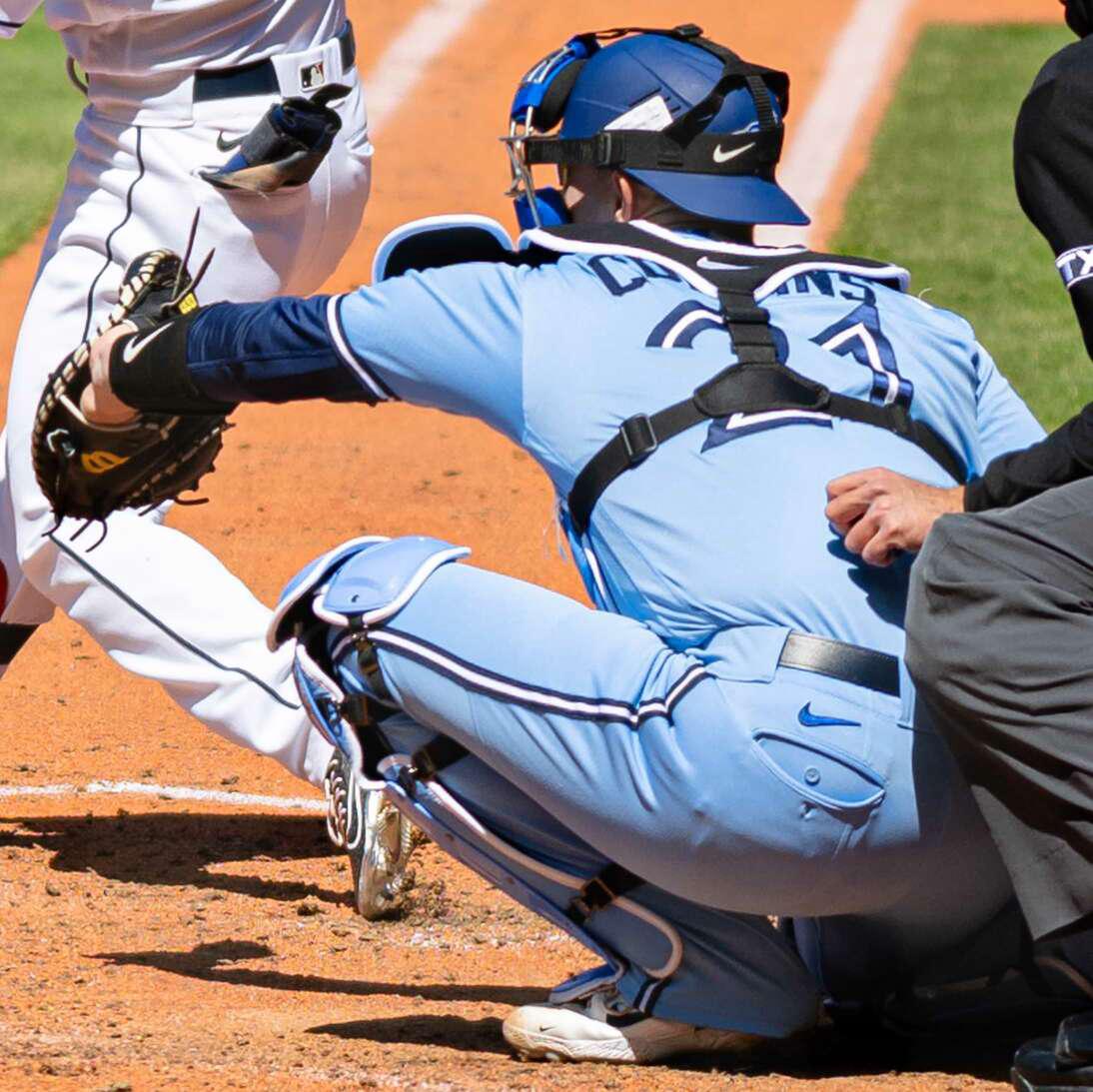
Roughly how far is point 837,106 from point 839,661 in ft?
29.9

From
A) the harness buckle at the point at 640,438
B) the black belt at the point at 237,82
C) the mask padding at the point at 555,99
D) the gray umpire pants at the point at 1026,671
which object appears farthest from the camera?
the black belt at the point at 237,82

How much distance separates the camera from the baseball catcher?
2.79 meters

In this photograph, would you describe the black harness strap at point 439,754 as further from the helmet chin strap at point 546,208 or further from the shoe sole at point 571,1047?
the helmet chin strap at point 546,208

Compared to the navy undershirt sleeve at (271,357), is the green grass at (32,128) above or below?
below

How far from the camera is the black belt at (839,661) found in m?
2.78

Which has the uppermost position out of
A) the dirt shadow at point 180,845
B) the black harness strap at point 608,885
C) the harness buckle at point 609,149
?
the harness buckle at point 609,149

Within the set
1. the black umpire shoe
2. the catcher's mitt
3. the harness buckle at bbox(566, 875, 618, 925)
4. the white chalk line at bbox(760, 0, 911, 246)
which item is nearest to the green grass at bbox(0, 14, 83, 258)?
the white chalk line at bbox(760, 0, 911, 246)

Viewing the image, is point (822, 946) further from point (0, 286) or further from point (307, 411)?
point (0, 286)

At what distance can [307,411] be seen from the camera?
7734mm

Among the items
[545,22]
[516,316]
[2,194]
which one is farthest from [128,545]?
[545,22]

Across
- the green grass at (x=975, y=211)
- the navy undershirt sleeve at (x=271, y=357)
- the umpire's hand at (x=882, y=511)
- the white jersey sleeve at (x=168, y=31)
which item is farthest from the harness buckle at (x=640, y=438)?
the green grass at (x=975, y=211)

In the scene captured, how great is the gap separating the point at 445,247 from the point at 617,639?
67 cm

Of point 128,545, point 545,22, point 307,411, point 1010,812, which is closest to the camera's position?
point 1010,812

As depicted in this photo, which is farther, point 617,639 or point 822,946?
point 822,946
